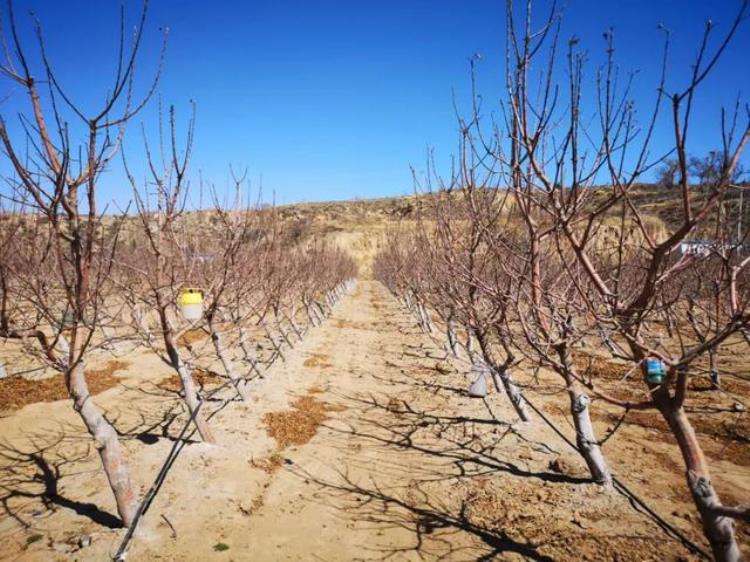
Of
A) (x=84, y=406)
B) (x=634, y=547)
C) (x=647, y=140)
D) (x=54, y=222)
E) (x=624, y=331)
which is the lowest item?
(x=634, y=547)

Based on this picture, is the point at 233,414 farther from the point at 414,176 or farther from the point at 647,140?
the point at 647,140

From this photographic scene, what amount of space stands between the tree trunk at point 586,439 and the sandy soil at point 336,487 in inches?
8.2

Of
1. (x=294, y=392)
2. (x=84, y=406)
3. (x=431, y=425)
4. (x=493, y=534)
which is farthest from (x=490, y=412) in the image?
(x=84, y=406)

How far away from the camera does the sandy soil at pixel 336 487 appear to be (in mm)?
3715

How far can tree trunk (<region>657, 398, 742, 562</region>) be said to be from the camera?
7.15 ft

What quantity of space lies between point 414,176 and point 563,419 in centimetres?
470

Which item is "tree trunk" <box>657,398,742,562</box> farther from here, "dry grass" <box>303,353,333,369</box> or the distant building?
"dry grass" <box>303,353,333,369</box>

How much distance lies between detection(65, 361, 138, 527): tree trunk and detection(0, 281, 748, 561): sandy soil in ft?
1.07

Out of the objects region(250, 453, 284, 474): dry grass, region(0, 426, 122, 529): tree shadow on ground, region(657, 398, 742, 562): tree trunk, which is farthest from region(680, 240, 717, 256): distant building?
region(0, 426, 122, 529): tree shadow on ground

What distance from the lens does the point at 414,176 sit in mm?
5457

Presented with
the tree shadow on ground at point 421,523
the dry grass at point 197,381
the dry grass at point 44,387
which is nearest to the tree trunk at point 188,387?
the tree shadow on ground at point 421,523

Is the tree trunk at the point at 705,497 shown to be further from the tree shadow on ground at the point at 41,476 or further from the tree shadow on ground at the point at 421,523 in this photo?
the tree shadow on ground at the point at 41,476

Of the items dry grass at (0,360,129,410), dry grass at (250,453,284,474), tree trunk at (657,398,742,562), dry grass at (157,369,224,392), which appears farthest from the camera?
dry grass at (157,369,224,392)

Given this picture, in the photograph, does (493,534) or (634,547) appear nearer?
(634,547)
